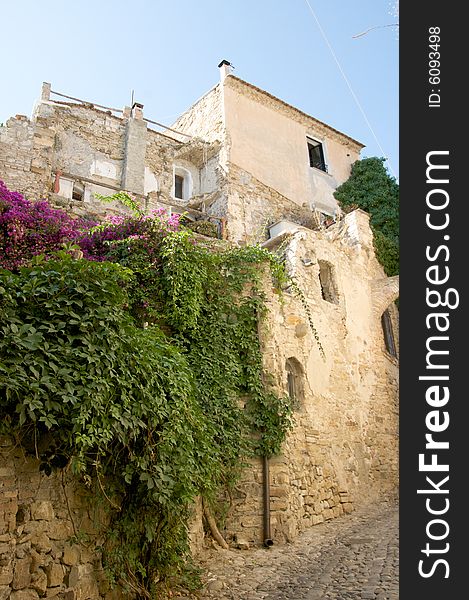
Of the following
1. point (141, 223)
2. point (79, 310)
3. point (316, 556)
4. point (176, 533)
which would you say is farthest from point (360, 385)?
point (79, 310)

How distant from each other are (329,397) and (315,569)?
3943 millimetres

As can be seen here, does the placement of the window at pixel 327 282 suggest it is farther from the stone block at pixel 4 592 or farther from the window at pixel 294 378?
the stone block at pixel 4 592

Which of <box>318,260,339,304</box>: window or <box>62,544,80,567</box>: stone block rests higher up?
<box>318,260,339,304</box>: window

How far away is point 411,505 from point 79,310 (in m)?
3.20

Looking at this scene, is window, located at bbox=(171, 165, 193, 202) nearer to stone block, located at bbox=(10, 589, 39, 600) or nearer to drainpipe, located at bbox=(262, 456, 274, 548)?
drainpipe, located at bbox=(262, 456, 274, 548)

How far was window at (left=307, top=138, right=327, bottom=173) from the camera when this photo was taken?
58.6 ft

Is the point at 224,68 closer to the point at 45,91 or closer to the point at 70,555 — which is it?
the point at 45,91

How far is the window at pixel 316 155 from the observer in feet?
58.6

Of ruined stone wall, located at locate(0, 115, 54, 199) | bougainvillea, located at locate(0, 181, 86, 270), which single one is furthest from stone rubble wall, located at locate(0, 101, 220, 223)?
bougainvillea, located at locate(0, 181, 86, 270)

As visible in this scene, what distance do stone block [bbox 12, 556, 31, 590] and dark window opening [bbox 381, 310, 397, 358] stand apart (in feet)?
32.7

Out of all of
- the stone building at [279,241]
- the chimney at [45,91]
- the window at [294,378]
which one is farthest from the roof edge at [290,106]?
the window at [294,378]

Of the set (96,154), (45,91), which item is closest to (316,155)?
(96,154)

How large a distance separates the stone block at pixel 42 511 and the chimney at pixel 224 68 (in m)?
15.3

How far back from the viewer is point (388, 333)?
12344 mm
